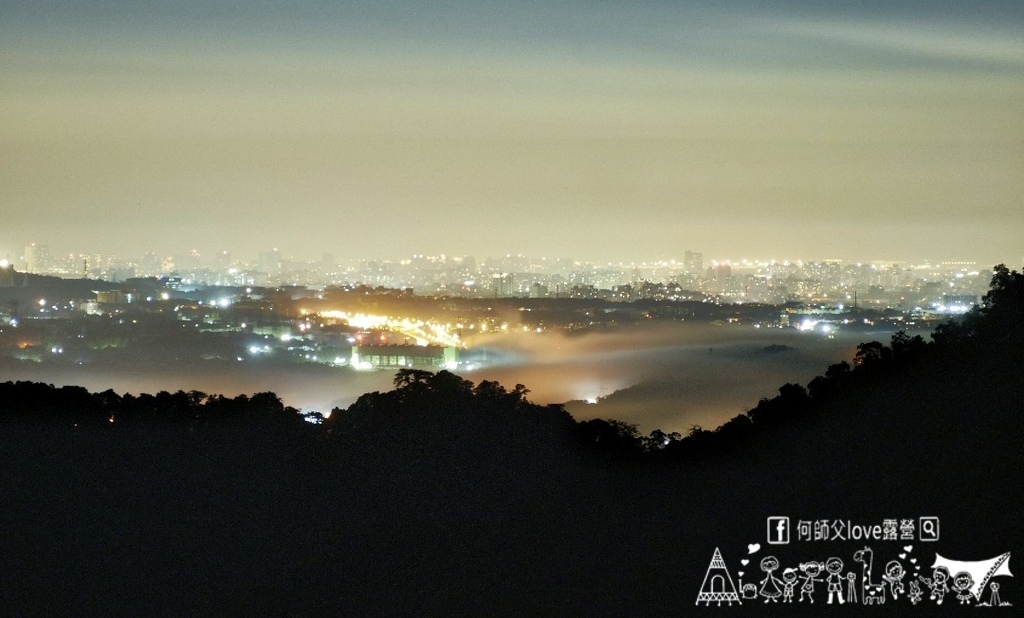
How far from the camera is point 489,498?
1298cm

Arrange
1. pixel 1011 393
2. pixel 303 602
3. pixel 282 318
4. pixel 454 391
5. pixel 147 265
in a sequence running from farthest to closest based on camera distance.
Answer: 1. pixel 147 265
2. pixel 282 318
3. pixel 454 391
4. pixel 1011 393
5. pixel 303 602

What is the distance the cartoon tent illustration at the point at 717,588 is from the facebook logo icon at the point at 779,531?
0.57 metres

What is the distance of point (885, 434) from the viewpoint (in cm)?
1261

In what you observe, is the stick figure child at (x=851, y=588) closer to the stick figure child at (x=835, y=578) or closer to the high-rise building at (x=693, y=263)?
the stick figure child at (x=835, y=578)

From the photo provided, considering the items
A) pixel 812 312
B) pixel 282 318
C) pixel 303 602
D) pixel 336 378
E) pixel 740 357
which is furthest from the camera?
pixel 282 318

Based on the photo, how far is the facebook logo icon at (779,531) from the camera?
36.1ft

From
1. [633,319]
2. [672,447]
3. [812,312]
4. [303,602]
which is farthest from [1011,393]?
[633,319]

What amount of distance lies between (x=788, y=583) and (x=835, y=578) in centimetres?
41

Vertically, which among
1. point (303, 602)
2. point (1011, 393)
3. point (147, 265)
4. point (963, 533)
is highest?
point (147, 265)

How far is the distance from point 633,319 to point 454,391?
26.1 m

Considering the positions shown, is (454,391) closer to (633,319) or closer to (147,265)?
(633,319)

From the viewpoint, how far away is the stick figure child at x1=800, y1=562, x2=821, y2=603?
1034 centimetres

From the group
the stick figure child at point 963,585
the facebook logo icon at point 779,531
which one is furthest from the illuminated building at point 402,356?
the stick figure child at point 963,585

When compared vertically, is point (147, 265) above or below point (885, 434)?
above
